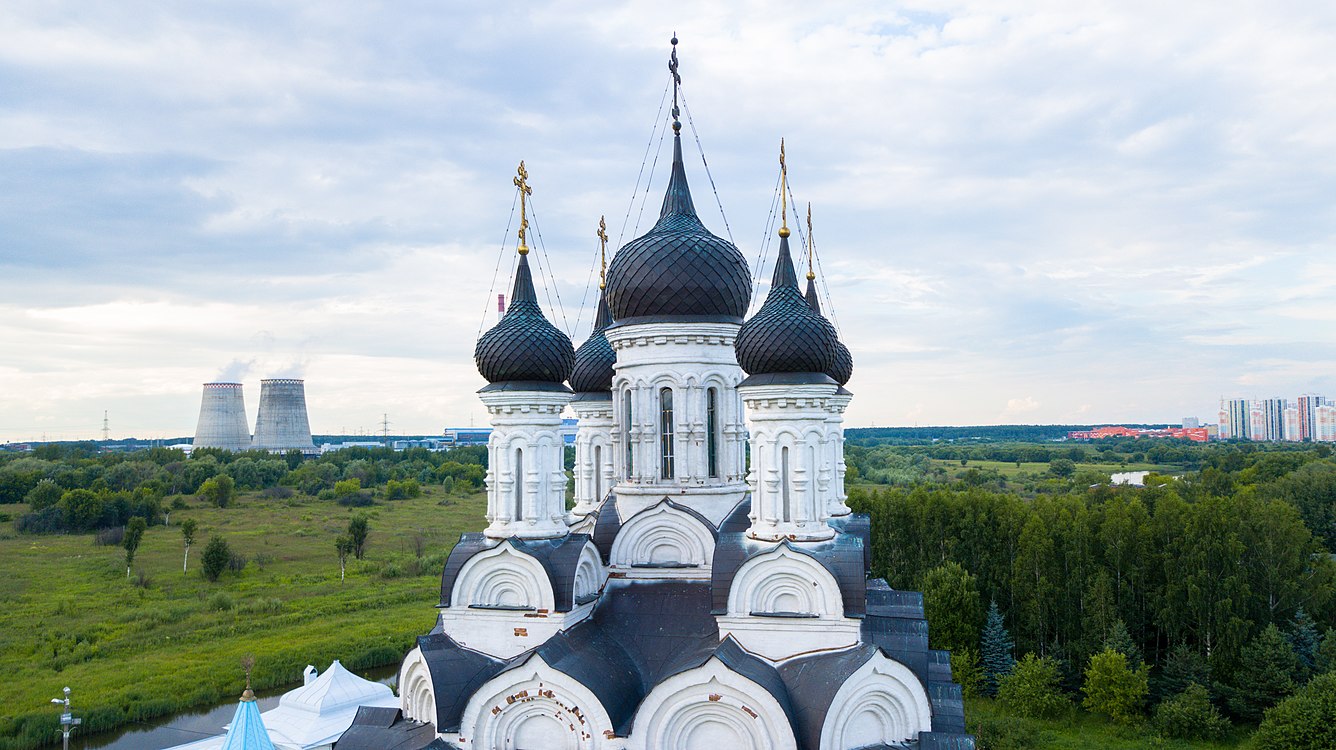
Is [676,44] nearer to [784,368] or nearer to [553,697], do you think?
[784,368]

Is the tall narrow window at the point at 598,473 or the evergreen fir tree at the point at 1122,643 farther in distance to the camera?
the evergreen fir tree at the point at 1122,643

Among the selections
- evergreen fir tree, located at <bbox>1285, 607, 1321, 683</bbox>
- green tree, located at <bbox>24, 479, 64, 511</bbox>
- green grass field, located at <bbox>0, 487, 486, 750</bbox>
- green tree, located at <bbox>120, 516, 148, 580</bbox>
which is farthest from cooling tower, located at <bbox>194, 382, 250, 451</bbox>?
evergreen fir tree, located at <bbox>1285, 607, 1321, 683</bbox>

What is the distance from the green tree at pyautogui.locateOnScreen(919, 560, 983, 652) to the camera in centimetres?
2286

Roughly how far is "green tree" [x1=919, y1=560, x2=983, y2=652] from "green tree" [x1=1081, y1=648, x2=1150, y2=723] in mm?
3212

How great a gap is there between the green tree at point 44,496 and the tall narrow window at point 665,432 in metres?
48.5

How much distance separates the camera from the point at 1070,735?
19297 mm

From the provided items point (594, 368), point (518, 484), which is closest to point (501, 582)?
point (518, 484)

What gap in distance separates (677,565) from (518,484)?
2574 millimetres

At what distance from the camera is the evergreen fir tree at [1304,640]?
2034 centimetres

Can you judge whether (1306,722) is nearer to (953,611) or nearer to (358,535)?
(953,611)

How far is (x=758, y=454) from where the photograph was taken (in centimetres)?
1146

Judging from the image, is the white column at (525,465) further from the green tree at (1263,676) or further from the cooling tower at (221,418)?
the cooling tower at (221,418)

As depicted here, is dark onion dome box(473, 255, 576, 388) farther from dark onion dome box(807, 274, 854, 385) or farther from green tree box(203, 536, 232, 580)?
green tree box(203, 536, 232, 580)

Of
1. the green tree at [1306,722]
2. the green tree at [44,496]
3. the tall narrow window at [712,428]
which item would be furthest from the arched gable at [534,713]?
the green tree at [44,496]
